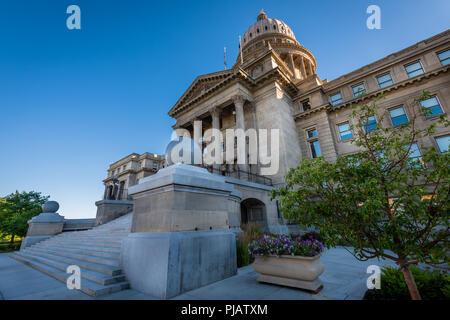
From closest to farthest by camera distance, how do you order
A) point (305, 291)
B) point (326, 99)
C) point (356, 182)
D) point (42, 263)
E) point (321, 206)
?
point (356, 182) < point (321, 206) < point (305, 291) < point (42, 263) < point (326, 99)

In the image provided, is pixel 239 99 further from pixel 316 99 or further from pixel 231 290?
pixel 231 290

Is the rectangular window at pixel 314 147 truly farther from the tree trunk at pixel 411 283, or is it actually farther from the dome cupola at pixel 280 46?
the tree trunk at pixel 411 283

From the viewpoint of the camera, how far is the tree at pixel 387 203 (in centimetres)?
307

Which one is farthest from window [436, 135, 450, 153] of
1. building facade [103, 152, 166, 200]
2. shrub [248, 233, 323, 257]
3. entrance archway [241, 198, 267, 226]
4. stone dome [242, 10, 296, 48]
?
building facade [103, 152, 166, 200]

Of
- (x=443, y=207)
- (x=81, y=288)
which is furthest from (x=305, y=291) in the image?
(x=81, y=288)

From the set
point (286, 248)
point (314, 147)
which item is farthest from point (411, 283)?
point (314, 147)

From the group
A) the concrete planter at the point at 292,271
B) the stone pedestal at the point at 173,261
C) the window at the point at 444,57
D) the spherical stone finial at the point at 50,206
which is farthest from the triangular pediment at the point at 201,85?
the concrete planter at the point at 292,271

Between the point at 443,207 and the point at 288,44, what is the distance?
43992 mm

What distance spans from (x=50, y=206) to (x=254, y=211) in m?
16.3

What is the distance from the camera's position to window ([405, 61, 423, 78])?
19.1 m

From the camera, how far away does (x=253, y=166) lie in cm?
2212

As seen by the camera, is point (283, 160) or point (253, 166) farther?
point (253, 166)

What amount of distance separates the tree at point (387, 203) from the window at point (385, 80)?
22.8 metres
